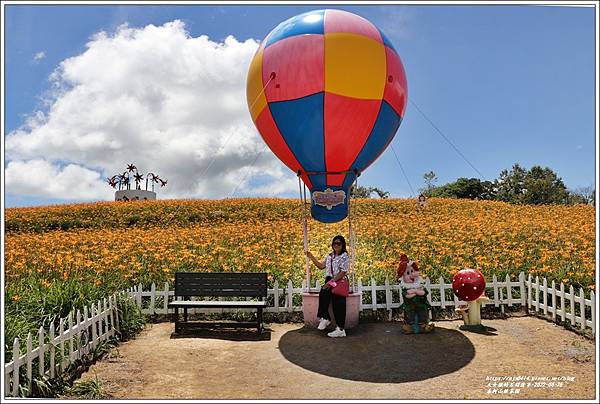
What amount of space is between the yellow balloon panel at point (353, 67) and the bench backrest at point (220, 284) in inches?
140

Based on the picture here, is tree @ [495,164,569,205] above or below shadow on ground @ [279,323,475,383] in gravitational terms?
above

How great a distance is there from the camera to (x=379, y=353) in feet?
23.3

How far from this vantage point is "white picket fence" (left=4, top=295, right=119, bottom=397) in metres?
4.98

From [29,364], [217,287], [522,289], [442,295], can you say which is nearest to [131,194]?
[217,287]

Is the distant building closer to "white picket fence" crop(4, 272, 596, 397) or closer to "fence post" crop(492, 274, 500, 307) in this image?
"white picket fence" crop(4, 272, 596, 397)

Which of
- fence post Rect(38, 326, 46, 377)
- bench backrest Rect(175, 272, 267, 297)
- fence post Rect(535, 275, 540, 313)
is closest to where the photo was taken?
fence post Rect(38, 326, 46, 377)

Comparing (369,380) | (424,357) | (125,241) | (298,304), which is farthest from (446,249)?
(125,241)

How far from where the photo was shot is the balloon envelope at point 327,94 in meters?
7.30

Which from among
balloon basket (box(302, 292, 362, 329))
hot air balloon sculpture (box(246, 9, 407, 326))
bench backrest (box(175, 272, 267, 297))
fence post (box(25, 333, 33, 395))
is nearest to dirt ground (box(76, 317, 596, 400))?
balloon basket (box(302, 292, 362, 329))

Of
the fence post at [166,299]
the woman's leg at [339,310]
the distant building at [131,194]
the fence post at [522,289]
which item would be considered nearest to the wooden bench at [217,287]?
the fence post at [166,299]

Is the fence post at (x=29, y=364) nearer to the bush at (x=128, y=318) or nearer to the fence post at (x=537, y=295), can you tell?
the bush at (x=128, y=318)

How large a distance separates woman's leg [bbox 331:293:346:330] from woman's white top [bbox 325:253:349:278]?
0.41 m

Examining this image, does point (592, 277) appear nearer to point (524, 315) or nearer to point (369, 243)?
point (524, 315)

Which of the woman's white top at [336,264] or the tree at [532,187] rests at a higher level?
the tree at [532,187]
